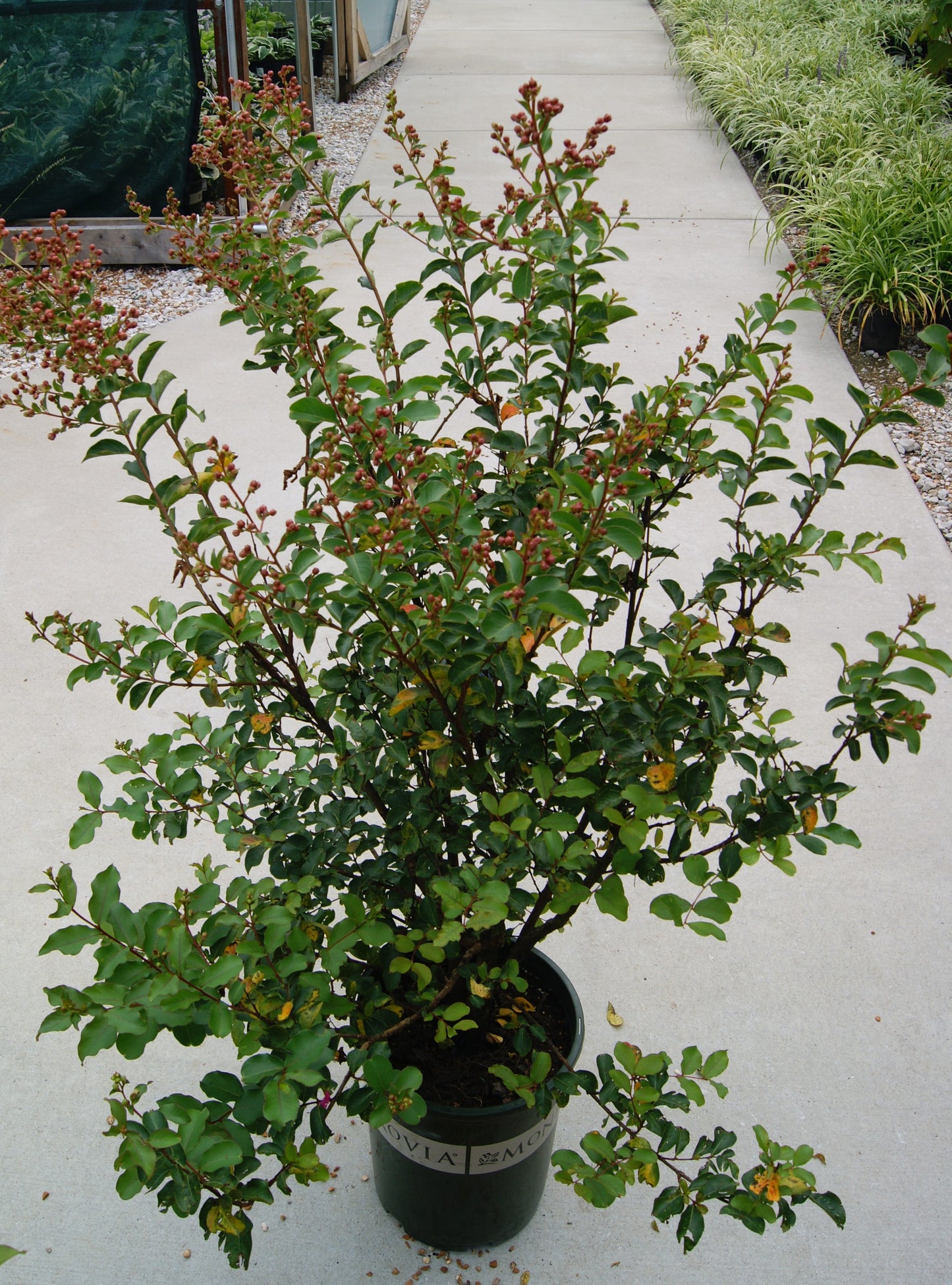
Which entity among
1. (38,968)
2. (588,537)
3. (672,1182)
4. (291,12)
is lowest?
(672,1182)

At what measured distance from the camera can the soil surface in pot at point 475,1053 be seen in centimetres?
165

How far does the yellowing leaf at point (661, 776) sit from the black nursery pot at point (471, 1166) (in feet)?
2.03

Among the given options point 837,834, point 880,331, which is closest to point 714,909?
point 837,834

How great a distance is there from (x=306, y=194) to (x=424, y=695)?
5.45 m

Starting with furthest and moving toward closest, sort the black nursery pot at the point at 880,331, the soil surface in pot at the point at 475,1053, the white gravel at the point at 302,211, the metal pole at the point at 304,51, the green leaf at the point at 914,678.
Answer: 1. the metal pole at the point at 304,51
2. the black nursery pot at the point at 880,331
3. the white gravel at the point at 302,211
4. the soil surface in pot at the point at 475,1053
5. the green leaf at the point at 914,678

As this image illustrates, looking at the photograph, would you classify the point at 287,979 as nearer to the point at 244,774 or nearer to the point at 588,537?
the point at 244,774

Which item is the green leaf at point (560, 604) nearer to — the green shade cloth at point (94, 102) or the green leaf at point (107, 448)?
the green leaf at point (107, 448)

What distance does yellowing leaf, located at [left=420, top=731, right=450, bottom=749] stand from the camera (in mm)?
1274

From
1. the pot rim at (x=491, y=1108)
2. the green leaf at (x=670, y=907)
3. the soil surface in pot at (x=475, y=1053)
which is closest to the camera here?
the green leaf at (x=670, y=907)

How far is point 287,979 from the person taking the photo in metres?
1.29

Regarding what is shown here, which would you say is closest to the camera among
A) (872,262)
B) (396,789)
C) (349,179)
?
(396,789)

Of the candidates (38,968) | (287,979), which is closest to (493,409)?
(287,979)

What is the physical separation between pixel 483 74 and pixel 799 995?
8147 mm

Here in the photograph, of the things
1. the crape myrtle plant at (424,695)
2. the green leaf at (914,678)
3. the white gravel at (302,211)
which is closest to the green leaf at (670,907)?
the crape myrtle plant at (424,695)
